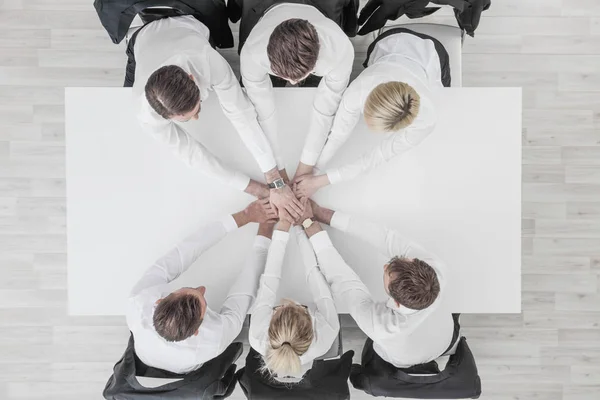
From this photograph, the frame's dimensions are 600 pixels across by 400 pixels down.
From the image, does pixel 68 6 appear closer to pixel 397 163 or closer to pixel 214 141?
pixel 214 141

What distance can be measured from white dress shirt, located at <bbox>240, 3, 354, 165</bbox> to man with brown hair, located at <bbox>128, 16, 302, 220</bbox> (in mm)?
58

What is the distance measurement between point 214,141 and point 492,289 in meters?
1.17

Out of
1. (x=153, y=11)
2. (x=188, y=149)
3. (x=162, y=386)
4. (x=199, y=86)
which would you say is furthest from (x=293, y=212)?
(x=153, y=11)

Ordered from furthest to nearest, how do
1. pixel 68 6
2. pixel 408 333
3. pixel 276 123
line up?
pixel 68 6, pixel 276 123, pixel 408 333

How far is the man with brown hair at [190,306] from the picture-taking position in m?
1.50

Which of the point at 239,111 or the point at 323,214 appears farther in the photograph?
the point at 323,214

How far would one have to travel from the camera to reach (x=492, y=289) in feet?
5.75

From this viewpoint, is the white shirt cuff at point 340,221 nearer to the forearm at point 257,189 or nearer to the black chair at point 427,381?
the forearm at point 257,189

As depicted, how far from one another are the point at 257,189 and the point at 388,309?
0.64 m

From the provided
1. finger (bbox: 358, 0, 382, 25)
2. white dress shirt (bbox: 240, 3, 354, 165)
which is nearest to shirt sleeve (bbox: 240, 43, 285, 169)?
white dress shirt (bbox: 240, 3, 354, 165)

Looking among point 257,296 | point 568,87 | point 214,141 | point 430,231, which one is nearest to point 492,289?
point 430,231

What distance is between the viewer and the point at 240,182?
171 centimetres

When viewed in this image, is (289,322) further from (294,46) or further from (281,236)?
(294,46)

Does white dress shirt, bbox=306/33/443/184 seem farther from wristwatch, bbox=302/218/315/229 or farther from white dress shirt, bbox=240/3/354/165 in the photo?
wristwatch, bbox=302/218/315/229
